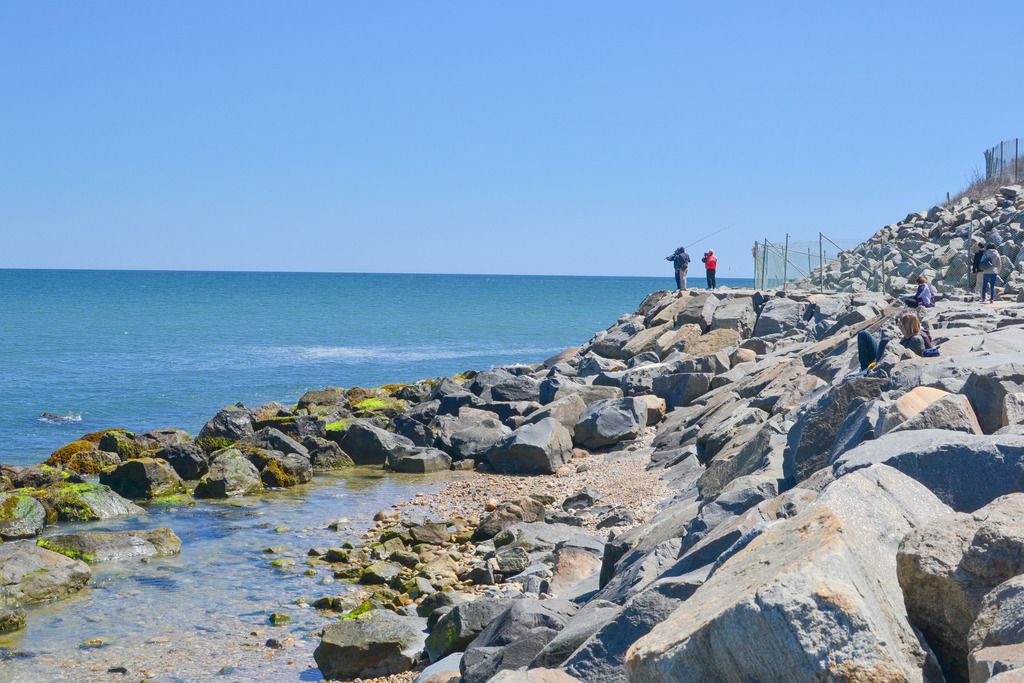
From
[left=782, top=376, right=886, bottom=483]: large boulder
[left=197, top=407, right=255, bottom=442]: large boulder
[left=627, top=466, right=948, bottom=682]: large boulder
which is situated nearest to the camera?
[left=627, top=466, right=948, bottom=682]: large boulder

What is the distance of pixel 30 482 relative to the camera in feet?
63.5

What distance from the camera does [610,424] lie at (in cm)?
2128

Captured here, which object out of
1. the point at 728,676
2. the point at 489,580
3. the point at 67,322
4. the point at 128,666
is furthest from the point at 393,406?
the point at 67,322

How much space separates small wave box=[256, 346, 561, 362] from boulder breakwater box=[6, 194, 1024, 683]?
18212mm

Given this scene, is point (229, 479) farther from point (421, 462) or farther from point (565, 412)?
point (565, 412)

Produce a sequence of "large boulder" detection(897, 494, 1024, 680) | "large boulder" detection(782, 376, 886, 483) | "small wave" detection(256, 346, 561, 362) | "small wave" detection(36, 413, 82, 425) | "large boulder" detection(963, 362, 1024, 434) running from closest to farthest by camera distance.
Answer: "large boulder" detection(897, 494, 1024, 680), "large boulder" detection(963, 362, 1024, 434), "large boulder" detection(782, 376, 886, 483), "small wave" detection(36, 413, 82, 425), "small wave" detection(256, 346, 561, 362)

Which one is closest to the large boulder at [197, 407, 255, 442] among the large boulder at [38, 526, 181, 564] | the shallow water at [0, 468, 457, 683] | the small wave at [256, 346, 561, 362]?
the shallow water at [0, 468, 457, 683]

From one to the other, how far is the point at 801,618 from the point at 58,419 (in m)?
28.4

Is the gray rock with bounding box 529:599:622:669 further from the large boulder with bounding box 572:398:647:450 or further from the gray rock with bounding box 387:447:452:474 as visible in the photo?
the gray rock with bounding box 387:447:452:474

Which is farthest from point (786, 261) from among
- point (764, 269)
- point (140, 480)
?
point (140, 480)

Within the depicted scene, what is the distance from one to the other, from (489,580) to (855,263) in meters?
20.9

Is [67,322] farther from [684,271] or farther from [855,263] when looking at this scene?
[855,263]

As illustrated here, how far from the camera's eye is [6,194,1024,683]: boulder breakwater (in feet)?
14.8

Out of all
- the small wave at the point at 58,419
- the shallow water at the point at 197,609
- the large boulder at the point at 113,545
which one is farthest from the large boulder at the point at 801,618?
the small wave at the point at 58,419
